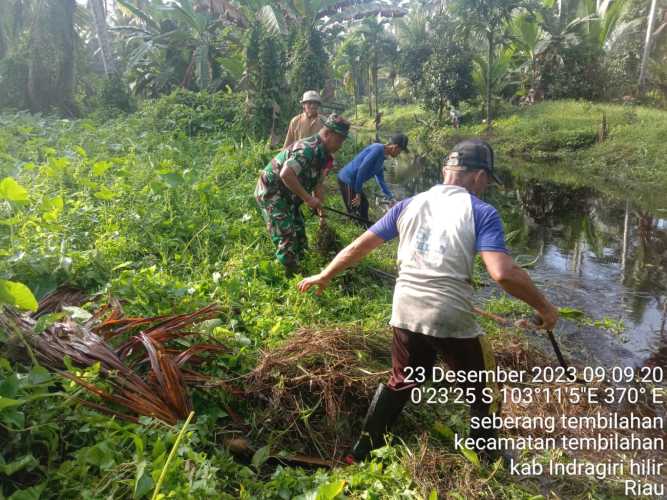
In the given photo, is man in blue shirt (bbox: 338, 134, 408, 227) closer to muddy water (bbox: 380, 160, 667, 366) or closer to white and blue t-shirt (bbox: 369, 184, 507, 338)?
muddy water (bbox: 380, 160, 667, 366)

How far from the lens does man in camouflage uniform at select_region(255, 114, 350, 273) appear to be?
13.2 feet

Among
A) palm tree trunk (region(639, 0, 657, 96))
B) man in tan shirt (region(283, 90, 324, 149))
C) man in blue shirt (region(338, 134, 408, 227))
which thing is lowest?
man in blue shirt (region(338, 134, 408, 227))

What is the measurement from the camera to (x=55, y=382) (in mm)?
2312

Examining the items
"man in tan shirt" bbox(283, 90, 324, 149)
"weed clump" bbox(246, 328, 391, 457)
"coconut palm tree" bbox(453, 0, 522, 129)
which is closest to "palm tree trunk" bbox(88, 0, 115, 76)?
"coconut palm tree" bbox(453, 0, 522, 129)

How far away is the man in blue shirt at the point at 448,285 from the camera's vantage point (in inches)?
88.8

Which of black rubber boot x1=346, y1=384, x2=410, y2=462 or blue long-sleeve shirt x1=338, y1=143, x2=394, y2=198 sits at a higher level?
blue long-sleeve shirt x1=338, y1=143, x2=394, y2=198

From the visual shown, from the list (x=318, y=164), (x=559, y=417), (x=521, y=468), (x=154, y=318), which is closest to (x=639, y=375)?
(x=559, y=417)

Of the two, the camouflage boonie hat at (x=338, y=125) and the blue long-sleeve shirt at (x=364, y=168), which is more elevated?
the camouflage boonie hat at (x=338, y=125)

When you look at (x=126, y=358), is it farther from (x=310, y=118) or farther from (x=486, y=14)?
(x=486, y=14)

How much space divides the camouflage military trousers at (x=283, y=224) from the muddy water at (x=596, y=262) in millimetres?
2195

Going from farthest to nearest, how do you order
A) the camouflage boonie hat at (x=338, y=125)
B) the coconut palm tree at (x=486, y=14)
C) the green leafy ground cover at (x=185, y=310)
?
the coconut palm tree at (x=486, y=14) → the camouflage boonie hat at (x=338, y=125) → the green leafy ground cover at (x=185, y=310)

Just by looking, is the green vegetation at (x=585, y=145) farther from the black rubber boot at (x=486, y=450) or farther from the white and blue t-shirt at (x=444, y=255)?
the white and blue t-shirt at (x=444, y=255)

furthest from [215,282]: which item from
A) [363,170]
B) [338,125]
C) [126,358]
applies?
[363,170]

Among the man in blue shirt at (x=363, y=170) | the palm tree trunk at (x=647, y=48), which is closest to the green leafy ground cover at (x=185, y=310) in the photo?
the man in blue shirt at (x=363, y=170)
